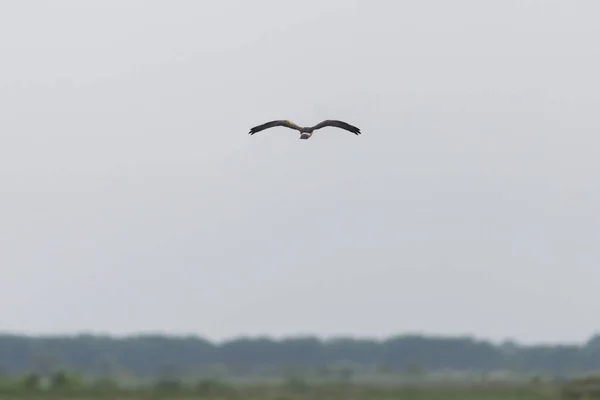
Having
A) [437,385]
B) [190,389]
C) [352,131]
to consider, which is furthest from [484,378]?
[352,131]

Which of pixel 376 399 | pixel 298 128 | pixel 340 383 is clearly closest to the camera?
pixel 298 128

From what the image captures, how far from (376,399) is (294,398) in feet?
10.6

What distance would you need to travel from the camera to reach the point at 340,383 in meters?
57.4

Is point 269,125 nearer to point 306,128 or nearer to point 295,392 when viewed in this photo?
point 306,128

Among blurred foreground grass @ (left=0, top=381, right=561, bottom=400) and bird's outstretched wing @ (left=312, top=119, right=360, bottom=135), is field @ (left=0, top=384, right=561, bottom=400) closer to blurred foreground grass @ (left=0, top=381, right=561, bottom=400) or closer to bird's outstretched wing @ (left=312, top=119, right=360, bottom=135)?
blurred foreground grass @ (left=0, top=381, right=561, bottom=400)

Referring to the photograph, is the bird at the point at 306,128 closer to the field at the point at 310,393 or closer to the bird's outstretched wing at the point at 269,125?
the bird's outstretched wing at the point at 269,125

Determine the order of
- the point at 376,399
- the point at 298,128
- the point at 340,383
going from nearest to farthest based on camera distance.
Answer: the point at 298,128, the point at 376,399, the point at 340,383

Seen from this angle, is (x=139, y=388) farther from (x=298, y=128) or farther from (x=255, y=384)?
(x=298, y=128)

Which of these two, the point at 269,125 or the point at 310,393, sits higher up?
the point at 269,125

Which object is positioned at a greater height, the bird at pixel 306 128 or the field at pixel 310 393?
the bird at pixel 306 128

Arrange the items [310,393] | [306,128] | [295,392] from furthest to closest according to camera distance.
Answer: [295,392] → [310,393] → [306,128]

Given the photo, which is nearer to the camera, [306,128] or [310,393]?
[306,128]

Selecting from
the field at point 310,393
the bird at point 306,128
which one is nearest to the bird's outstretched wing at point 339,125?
the bird at point 306,128

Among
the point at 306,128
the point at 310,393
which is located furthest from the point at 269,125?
the point at 310,393
